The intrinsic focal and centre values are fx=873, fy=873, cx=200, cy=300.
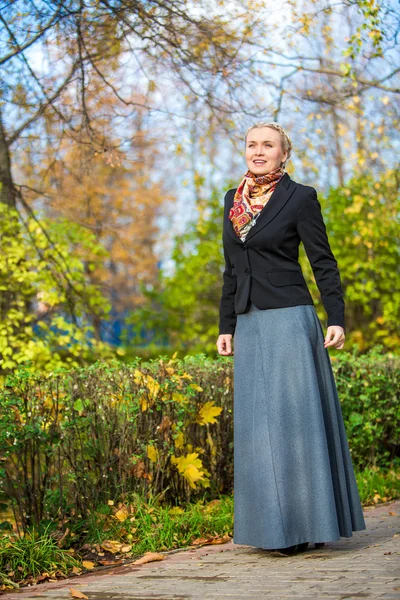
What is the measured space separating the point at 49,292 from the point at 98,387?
3.68 m

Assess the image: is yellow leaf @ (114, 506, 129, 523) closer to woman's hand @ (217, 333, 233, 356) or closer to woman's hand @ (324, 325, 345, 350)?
woman's hand @ (217, 333, 233, 356)

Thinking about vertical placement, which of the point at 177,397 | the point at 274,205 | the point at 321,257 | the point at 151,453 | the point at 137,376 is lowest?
the point at 151,453

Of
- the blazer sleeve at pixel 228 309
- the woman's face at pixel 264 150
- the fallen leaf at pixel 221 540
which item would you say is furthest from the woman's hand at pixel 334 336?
the fallen leaf at pixel 221 540

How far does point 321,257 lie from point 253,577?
1591 mm

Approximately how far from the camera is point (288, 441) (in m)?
4.24

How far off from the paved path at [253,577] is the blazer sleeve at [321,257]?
3.74ft

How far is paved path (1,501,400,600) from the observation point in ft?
11.5

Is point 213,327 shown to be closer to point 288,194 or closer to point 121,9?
point 121,9

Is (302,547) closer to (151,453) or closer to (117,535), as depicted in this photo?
(117,535)

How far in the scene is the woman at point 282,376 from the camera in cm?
419

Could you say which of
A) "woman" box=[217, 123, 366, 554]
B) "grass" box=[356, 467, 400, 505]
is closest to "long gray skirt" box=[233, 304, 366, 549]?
"woman" box=[217, 123, 366, 554]

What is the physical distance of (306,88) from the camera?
8516 mm

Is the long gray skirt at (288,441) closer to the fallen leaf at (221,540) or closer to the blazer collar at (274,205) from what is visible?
the blazer collar at (274,205)

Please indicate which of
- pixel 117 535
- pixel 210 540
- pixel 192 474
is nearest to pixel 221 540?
pixel 210 540
